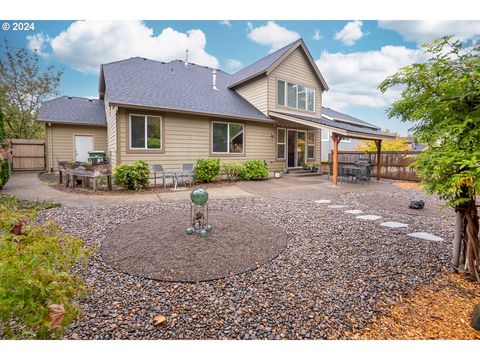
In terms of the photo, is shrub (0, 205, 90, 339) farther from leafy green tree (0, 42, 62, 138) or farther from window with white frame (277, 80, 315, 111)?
leafy green tree (0, 42, 62, 138)

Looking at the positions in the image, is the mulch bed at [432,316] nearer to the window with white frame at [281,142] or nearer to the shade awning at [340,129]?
the shade awning at [340,129]

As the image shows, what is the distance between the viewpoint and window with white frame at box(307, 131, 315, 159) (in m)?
15.2

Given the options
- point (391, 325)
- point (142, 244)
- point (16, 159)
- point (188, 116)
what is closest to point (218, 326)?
point (391, 325)

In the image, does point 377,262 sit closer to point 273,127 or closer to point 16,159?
point 273,127

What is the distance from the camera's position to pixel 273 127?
13523mm

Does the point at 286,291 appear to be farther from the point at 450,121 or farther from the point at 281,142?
the point at 281,142

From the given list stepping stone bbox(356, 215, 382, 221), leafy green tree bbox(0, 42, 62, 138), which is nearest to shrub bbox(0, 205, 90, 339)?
stepping stone bbox(356, 215, 382, 221)

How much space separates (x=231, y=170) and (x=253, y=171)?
40.9 inches

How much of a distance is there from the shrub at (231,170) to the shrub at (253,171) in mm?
235

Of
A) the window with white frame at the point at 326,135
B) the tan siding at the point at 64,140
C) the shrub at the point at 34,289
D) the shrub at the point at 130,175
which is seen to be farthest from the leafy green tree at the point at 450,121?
the window with white frame at the point at 326,135

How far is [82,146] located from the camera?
577 inches

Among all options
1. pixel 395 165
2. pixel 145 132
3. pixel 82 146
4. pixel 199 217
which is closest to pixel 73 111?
pixel 82 146

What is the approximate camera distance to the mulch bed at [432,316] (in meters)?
2.09

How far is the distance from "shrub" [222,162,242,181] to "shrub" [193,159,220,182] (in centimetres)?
64
